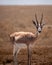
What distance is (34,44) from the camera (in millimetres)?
3334

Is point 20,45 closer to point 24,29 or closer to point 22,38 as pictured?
point 22,38

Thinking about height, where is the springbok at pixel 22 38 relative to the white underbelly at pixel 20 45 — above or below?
above

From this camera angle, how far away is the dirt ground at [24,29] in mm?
3340

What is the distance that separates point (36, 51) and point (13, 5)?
0.67m

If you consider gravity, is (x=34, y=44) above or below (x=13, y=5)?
below

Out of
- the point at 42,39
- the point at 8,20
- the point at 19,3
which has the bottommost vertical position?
the point at 42,39

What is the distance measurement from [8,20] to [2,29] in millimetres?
142

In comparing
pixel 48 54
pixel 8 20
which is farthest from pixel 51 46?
pixel 8 20

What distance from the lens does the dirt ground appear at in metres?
3.34

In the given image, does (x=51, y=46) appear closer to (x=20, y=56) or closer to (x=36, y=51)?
(x=36, y=51)

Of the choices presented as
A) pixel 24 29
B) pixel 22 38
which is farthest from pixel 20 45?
pixel 24 29

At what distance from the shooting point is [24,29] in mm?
3350

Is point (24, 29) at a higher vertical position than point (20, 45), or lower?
higher

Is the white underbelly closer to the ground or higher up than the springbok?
closer to the ground
